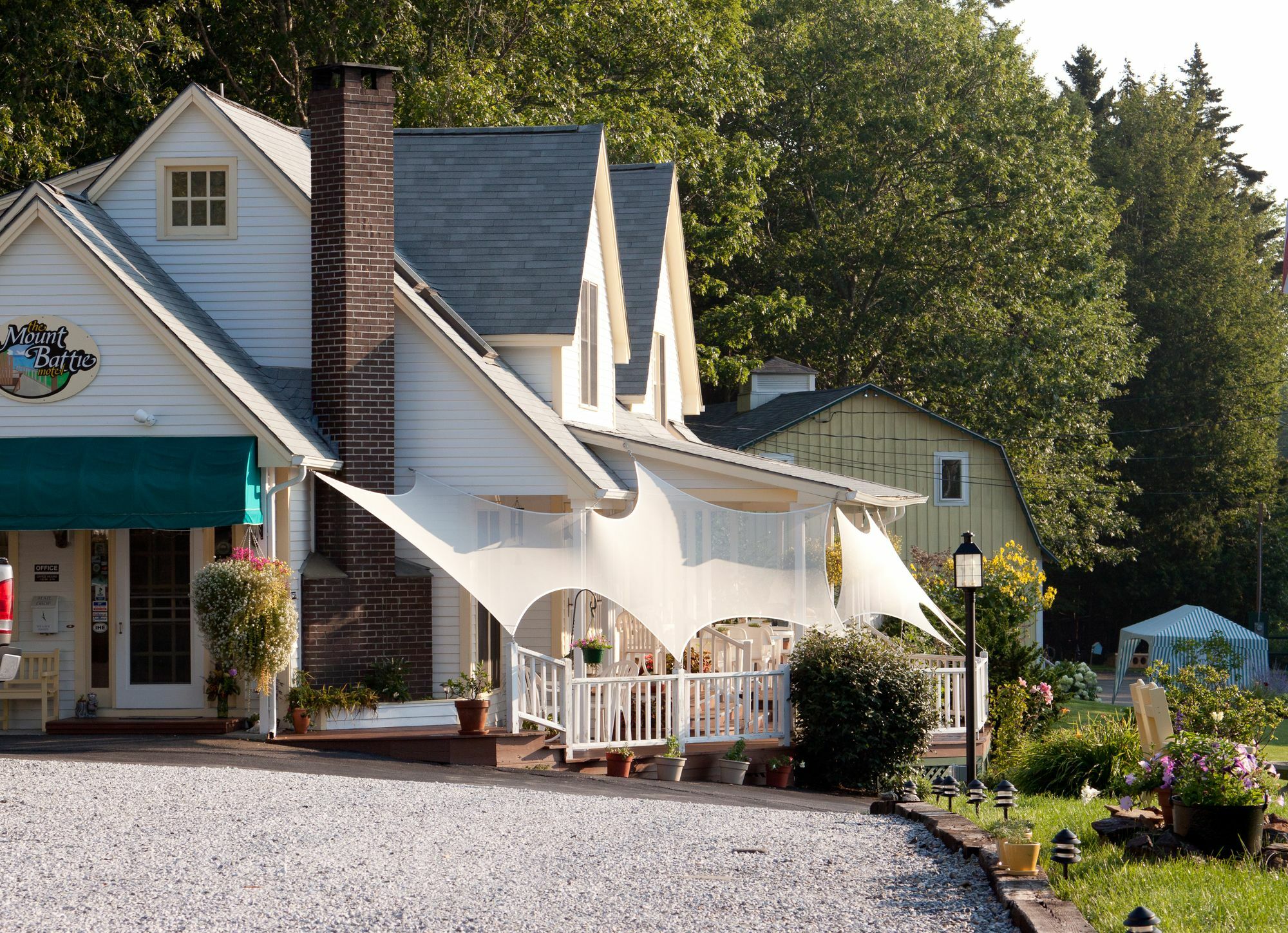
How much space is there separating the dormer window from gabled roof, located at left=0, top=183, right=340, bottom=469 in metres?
0.67

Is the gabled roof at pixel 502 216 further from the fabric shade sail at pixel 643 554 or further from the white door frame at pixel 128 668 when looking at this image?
the white door frame at pixel 128 668

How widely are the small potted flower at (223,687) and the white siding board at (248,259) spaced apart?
12.1 ft

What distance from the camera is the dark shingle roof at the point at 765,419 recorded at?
34.2m

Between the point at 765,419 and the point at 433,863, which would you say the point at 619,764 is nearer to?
the point at 433,863

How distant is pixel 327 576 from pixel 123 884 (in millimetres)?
7800

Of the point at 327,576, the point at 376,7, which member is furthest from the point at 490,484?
the point at 376,7

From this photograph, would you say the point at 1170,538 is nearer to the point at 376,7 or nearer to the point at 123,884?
the point at 376,7

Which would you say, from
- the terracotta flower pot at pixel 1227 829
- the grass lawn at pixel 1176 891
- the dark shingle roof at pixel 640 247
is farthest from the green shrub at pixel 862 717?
the dark shingle roof at pixel 640 247

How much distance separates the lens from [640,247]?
2342 centimetres

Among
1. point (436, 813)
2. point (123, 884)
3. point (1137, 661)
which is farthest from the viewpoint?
point (1137, 661)

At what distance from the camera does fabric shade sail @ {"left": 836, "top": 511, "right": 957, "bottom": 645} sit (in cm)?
1633

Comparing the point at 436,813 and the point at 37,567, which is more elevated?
the point at 37,567

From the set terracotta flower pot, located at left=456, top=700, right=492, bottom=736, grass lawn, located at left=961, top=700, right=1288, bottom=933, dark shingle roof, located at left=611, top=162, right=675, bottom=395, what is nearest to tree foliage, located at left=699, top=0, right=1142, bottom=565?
dark shingle roof, located at left=611, top=162, right=675, bottom=395

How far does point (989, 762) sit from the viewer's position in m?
19.6
